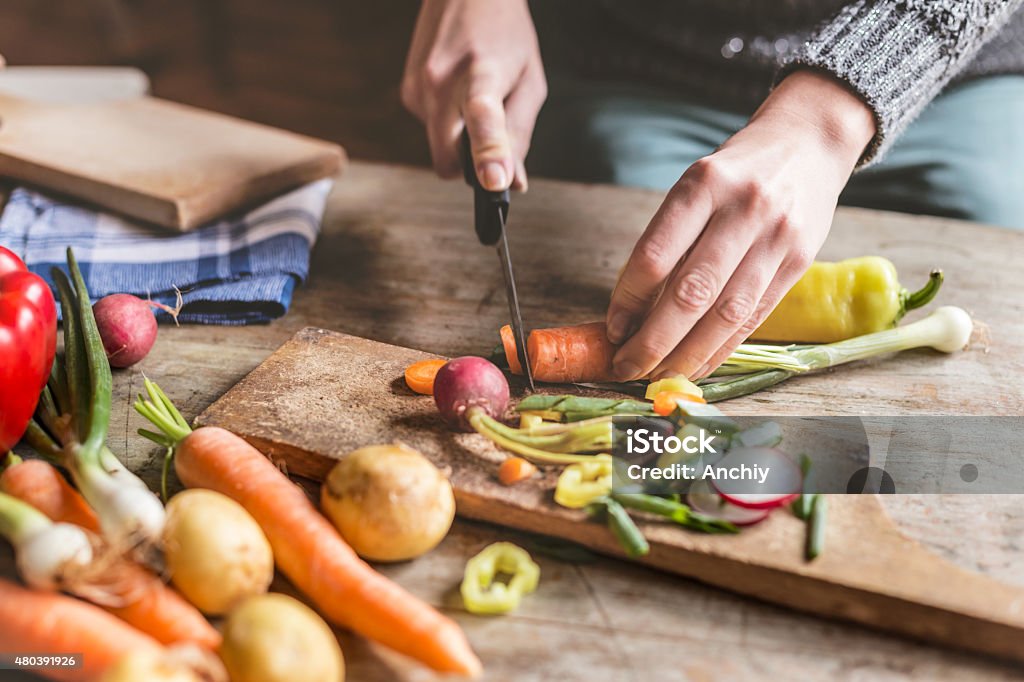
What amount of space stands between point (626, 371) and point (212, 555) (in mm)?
673

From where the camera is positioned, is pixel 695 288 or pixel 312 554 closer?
pixel 312 554

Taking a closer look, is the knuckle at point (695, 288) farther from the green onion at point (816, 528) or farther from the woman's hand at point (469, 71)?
the woman's hand at point (469, 71)

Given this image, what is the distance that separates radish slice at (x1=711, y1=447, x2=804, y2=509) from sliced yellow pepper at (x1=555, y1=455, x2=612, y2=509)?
14 cm

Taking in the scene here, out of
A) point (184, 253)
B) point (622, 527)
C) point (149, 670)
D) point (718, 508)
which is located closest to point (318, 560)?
point (149, 670)

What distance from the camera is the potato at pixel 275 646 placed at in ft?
2.69

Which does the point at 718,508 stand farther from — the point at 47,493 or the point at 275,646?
the point at 47,493

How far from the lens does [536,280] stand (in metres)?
1.75

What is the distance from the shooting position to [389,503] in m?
1.01

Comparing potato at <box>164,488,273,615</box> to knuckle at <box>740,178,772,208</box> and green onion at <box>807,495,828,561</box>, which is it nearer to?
green onion at <box>807,495,828,561</box>

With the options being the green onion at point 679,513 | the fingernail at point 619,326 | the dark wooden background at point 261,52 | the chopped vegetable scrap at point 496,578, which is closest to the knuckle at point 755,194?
the fingernail at point 619,326

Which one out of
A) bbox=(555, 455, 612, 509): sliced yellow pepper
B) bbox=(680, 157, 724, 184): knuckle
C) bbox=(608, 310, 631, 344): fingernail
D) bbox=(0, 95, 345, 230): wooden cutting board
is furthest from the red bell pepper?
bbox=(680, 157, 724, 184): knuckle

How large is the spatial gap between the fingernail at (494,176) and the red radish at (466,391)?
33 centimetres

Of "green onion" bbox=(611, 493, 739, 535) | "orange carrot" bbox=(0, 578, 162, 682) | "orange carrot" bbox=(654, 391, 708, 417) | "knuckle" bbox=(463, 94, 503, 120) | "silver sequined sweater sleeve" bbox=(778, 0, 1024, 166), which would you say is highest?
"silver sequined sweater sleeve" bbox=(778, 0, 1024, 166)

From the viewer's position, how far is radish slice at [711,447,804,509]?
3.49 ft
